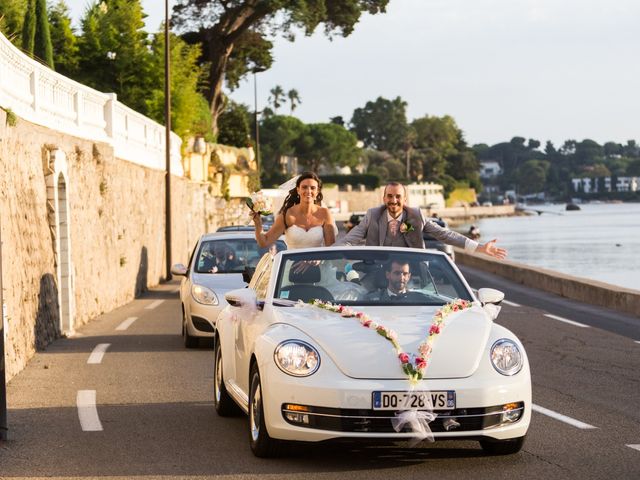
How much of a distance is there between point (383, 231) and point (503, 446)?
308 cm

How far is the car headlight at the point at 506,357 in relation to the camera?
7.44 metres

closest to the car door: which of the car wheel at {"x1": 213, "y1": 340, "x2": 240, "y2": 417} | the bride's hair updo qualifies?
the car wheel at {"x1": 213, "y1": 340, "x2": 240, "y2": 417}

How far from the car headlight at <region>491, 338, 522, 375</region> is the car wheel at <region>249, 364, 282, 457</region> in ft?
4.65

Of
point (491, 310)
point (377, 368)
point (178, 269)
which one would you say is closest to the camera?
point (377, 368)

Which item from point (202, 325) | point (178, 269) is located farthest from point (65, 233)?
point (202, 325)

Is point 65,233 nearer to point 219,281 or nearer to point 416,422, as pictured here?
point 219,281

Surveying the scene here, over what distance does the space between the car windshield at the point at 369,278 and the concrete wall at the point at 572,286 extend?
11792 millimetres

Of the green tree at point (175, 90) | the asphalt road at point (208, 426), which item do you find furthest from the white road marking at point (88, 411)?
the green tree at point (175, 90)

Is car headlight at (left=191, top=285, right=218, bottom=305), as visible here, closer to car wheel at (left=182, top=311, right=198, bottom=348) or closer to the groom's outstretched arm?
car wheel at (left=182, top=311, right=198, bottom=348)

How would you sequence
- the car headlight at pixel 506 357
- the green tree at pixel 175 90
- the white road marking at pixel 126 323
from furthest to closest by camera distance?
the green tree at pixel 175 90
the white road marking at pixel 126 323
the car headlight at pixel 506 357

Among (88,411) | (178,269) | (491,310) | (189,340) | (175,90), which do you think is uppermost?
(175,90)

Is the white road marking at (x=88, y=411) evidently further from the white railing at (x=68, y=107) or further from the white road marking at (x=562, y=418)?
the white railing at (x=68, y=107)

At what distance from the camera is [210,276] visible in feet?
53.2

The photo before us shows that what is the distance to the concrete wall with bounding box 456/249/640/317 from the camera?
20.6 metres
